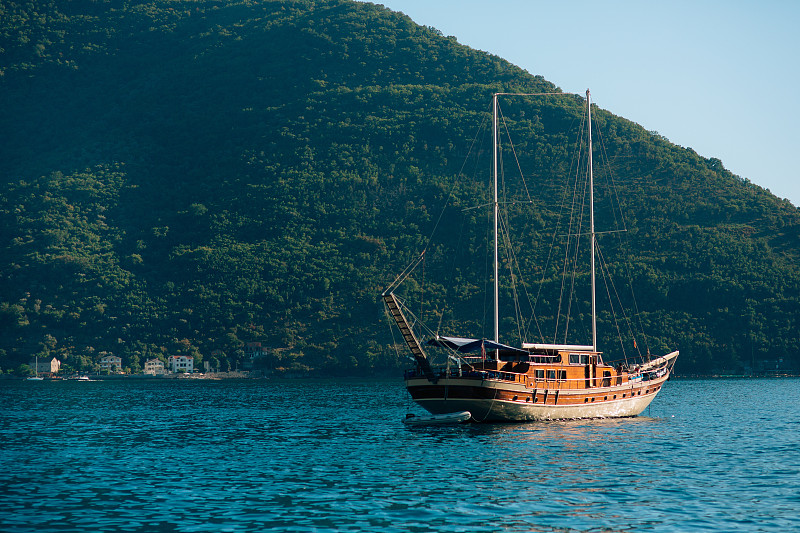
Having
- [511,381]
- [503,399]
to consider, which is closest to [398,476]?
[503,399]

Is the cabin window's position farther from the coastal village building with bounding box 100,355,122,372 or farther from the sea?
the coastal village building with bounding box 100,355,122,372

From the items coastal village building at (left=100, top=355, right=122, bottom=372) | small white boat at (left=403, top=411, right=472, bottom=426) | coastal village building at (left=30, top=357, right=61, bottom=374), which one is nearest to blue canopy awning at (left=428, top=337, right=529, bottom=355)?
small white boat at (left=403, top=411, right=472, bottom=426)

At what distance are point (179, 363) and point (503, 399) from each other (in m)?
151

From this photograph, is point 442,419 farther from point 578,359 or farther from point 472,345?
point 578,359

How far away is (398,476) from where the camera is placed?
1377 inches

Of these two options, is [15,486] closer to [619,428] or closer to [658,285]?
[619,428]

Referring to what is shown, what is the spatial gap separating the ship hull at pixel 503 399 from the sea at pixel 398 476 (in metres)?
1.14

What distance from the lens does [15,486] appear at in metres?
33.3

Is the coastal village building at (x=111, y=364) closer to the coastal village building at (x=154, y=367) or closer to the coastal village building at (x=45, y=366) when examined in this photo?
the coastal village building at (x=154, y=367)

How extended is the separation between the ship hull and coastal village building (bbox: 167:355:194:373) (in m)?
145

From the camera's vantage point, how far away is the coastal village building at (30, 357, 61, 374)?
193738 millimetres

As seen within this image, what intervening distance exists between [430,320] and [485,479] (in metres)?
137

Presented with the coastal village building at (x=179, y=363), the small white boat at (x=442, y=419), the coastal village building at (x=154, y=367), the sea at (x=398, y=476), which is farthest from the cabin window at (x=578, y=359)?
the coastal village building at (x=154, y=367)

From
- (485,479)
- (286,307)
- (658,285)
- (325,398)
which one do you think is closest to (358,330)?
(286,307)
